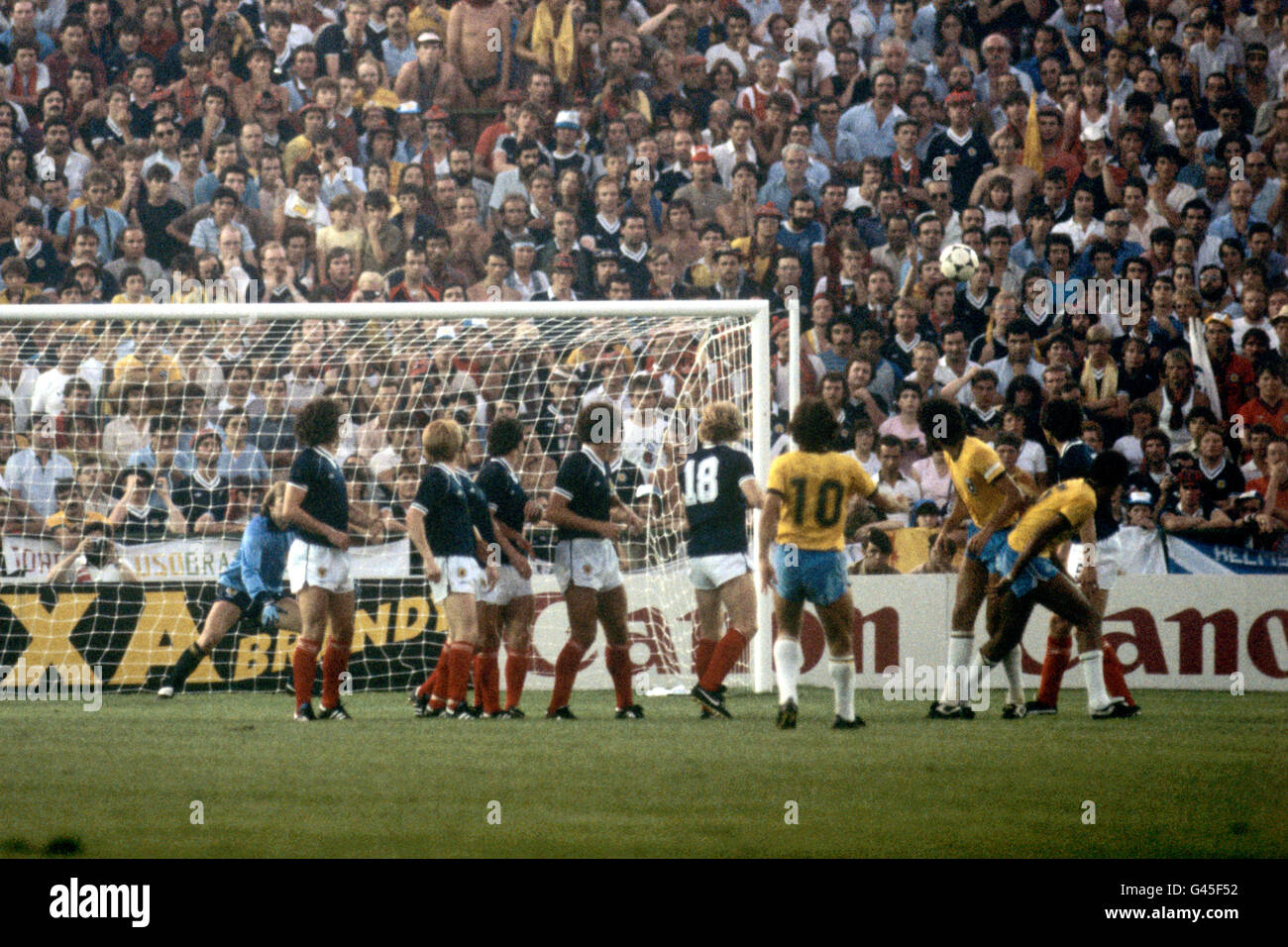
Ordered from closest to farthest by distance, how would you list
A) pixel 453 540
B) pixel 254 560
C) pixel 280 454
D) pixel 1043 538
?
1. pixel 1043 538
2. pixel 453 540
3. pixel 254 560
4. pixel 280 454

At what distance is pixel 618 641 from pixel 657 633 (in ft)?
8.68

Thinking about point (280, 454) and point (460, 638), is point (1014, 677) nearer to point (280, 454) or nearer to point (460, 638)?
A: point (460, 638)

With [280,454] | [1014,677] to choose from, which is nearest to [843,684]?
[1014,677]

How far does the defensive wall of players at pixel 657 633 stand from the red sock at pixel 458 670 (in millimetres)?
2502

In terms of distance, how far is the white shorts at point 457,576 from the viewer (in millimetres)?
9539

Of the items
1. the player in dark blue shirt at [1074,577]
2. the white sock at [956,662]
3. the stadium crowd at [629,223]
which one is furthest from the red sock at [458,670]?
the player in dark blue shirt at [1074,577]

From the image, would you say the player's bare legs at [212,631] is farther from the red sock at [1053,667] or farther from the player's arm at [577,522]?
the red sock at [1053,667]

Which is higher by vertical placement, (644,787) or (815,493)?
(815,493)

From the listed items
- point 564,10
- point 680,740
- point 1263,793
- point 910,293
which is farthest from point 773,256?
point 1263,793

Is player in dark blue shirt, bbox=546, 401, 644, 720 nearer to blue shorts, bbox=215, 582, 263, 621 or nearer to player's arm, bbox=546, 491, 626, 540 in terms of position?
player's arm, bbox=546, 491, 626, 540

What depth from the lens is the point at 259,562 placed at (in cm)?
1126

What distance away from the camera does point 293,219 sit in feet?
50.3

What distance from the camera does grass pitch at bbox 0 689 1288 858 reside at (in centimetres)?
548

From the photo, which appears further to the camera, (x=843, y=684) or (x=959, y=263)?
(x=959, y=263)
